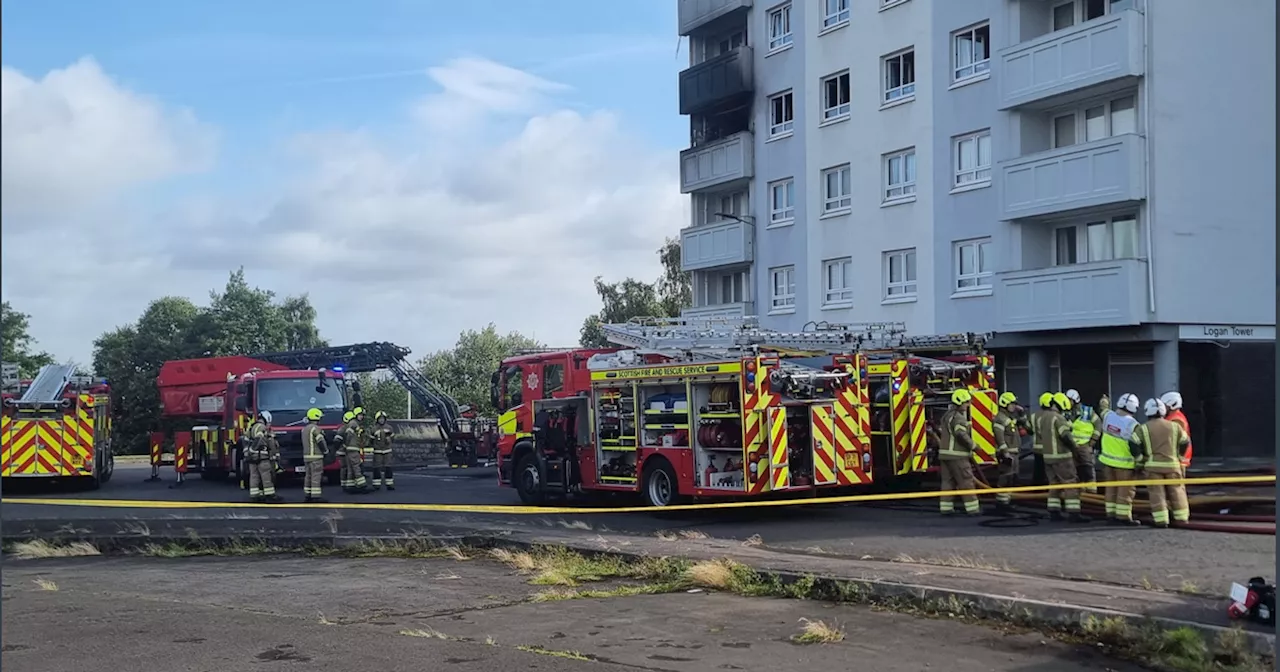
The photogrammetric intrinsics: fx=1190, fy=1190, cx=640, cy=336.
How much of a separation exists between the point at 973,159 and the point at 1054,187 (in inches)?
120

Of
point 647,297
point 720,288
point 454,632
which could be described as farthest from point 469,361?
point 454,632

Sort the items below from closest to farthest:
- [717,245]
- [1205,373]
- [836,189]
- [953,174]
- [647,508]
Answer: [647,508]
[1205,373]
[953,174]
[836,189]
[717,245]

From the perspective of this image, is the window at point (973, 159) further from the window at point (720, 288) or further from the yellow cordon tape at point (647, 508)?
the yellow cordon tape at point (647, 508)

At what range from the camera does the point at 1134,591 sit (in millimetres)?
8789

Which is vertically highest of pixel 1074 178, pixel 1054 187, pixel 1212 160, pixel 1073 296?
pixel 1212 160

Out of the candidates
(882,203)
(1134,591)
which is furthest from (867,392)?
(882,203)

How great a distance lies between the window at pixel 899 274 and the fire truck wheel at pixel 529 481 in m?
12.7

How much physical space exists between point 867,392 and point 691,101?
66.3 feet

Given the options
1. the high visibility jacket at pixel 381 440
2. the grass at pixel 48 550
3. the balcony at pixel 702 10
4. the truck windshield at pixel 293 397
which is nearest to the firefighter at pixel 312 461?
the high visibility jacket at pixel 381 440

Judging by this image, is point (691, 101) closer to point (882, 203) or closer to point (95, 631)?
point (882, 203)

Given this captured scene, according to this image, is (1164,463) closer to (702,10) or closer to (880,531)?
(880,531)

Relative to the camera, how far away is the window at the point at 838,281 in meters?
Answer: 29.6

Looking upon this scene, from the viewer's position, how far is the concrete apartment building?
22203mm

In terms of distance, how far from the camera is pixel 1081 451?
15.4 meters
